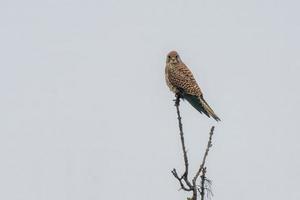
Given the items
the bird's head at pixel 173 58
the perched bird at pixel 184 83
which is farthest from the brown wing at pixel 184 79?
the bird's head at pixel 173 58

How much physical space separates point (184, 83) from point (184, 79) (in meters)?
0.21

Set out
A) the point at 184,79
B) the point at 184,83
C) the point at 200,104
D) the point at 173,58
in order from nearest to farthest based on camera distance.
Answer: the point at 200,104 < the point at 184,83 < the point at 184,79 < the point at 173,58

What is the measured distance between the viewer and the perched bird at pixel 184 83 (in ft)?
35.6

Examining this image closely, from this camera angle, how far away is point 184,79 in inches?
465

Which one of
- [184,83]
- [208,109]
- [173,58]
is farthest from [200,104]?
[173,58]

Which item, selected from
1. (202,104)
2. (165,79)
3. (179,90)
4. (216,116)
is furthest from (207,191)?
(165,79)

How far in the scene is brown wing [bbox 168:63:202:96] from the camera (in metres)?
11.3

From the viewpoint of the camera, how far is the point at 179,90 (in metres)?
11.7

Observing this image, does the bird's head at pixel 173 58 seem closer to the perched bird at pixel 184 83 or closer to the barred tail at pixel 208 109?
the perched bird at pixel 184 83

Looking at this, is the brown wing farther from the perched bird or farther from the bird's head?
the bird's head

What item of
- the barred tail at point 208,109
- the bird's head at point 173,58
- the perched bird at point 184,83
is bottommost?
the barred tail at point 208,109

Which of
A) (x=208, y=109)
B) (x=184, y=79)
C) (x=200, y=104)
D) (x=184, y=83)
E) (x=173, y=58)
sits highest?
(x=173, y=58)

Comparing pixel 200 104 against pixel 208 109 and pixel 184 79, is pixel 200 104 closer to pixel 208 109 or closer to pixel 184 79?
pixel 208 109

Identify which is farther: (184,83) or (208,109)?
(184,83)
